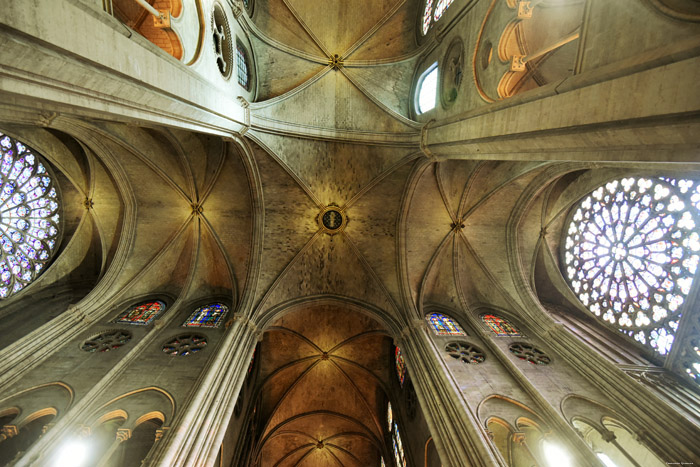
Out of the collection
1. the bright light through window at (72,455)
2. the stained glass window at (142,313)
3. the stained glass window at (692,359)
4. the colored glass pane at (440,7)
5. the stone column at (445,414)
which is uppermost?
the colored glass pane at (440,7)

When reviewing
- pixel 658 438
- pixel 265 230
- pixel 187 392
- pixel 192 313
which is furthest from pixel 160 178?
pixel 658 438

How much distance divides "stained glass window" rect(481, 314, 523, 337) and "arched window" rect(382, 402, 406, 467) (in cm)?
518

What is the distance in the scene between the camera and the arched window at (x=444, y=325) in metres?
10.1

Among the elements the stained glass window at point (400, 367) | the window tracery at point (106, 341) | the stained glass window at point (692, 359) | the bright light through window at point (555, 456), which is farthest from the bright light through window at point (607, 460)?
the window tracery at point (106, 341)

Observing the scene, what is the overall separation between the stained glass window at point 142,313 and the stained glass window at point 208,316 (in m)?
1.25

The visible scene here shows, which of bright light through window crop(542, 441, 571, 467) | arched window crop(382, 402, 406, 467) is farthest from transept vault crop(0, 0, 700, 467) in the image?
arched window crop(382, 402, 406, 467)

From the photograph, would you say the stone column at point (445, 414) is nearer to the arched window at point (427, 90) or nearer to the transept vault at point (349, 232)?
the transept vault at point (349, 232)

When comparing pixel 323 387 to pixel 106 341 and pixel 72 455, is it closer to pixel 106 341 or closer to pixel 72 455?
pixel 106 341

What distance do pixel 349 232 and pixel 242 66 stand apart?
23.8ft

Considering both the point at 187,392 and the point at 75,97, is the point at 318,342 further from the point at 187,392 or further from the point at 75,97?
the point at 75,97

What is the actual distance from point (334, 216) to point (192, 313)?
265 inches

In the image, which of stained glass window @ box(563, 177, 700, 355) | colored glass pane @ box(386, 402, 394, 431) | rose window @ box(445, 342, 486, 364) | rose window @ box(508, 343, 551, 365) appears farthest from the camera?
colored glass pane @ box(386, 402, 394, 431)

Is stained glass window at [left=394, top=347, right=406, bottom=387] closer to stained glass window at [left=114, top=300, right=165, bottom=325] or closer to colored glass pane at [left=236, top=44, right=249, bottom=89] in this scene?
stained glass window at [left=114, top=300, right=165, bottom=325]

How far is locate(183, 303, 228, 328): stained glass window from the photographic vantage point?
10.2 meters
